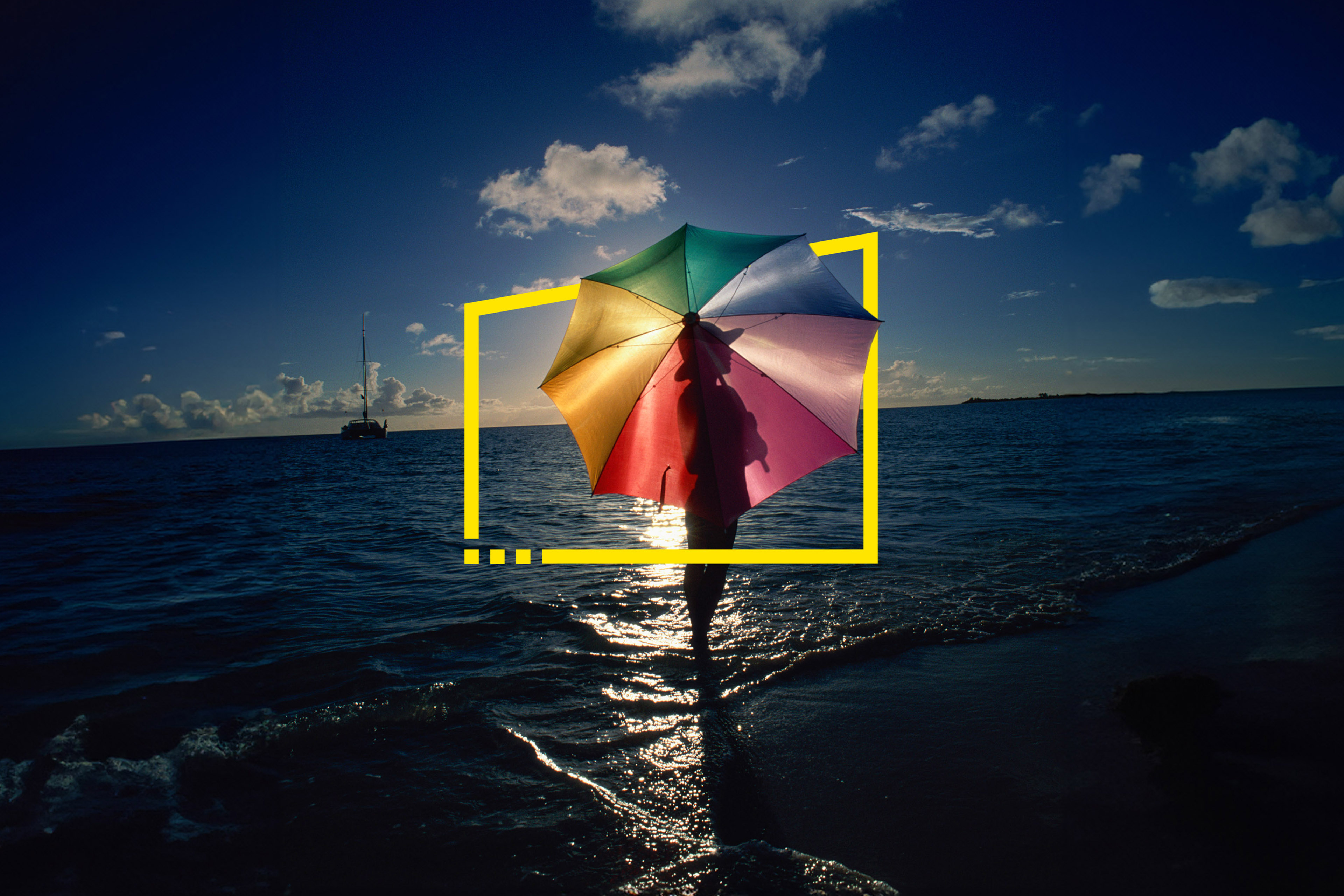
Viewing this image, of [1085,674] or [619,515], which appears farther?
[619,515]

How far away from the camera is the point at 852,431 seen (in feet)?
12.0

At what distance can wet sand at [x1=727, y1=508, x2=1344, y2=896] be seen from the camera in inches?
115

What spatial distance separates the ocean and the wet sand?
315 mm

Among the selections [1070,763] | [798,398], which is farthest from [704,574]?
[1070,763]

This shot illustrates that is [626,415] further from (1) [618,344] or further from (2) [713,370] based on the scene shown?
(2) [713,370]

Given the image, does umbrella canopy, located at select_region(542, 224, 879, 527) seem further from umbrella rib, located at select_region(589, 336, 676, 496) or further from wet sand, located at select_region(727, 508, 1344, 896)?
wet sand, located at select_region(727, 508, 1344, 896)

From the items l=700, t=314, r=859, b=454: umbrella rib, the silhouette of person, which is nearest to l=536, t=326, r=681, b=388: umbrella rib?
the silhouette of person

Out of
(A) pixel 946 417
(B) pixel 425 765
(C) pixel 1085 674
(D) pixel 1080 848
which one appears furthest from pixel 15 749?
Result: (A) pixel 946 417

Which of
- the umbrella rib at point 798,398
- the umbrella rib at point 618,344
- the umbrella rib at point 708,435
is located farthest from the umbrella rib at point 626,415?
the umbrella rib at point 798,398

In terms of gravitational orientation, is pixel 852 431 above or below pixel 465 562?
above

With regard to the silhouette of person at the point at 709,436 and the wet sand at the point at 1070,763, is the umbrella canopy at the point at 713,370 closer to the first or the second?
the silhouette of person at the point at 709,436

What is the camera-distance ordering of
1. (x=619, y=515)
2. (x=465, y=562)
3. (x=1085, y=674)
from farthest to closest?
(x=619, y=515) < (x=465, y=562) < (x=1085, y=674)

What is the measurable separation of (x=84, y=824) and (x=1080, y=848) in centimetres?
609

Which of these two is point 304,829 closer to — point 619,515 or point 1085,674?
point 1085,674
